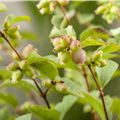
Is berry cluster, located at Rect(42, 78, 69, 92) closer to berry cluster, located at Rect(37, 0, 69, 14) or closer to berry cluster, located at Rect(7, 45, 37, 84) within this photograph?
berry cluster, located at Rect(7, 45, 37, 84)

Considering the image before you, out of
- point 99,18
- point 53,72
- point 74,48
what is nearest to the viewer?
point 74,48

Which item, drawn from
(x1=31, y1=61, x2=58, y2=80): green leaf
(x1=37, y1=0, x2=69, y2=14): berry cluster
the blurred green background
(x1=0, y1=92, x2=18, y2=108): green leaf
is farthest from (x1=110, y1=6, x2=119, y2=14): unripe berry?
the blurred green background

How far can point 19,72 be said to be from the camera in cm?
33

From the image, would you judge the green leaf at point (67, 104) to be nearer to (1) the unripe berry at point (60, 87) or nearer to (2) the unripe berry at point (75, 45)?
(1) the unripe berry at point (60, 87)

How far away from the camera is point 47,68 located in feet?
1.16

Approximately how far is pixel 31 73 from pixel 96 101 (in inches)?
5.4

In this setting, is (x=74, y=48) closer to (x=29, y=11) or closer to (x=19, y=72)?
(x=19, y=72)

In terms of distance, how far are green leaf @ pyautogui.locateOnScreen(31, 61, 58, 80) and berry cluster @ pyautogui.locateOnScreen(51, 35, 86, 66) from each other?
0.07 metres

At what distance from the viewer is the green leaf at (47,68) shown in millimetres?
345

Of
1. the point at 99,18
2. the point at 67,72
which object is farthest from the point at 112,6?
the point at 99,18

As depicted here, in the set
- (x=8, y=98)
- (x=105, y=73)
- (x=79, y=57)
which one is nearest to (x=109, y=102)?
(x=105, y=73)

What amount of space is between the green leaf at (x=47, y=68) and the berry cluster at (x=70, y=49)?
7 cm

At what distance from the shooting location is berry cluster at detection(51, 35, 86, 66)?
258 millimetres

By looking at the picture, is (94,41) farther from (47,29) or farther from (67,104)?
(47,29)
